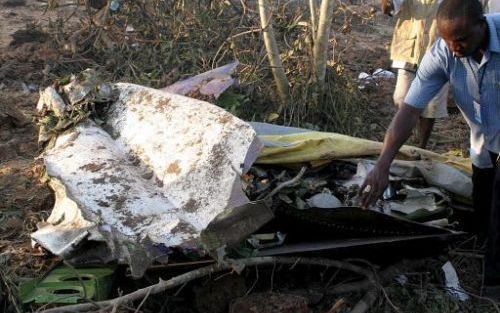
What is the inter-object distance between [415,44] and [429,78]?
1.71 m

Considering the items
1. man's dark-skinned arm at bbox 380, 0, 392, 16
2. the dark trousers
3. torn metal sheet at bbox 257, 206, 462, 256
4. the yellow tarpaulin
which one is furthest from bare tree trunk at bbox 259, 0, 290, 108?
torn metal sheet at bbox 257, 206, 462, 256

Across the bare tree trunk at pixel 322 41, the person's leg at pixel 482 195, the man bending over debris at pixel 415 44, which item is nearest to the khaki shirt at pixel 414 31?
the man bending over debris at pixel 415 44

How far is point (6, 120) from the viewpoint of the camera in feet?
18.4

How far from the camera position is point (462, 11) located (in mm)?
2770

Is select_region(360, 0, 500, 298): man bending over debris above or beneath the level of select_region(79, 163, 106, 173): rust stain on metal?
above

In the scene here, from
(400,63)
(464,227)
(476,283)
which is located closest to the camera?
(476,283)

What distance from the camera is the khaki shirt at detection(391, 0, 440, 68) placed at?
15.4 feet

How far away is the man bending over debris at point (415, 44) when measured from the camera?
4688mm

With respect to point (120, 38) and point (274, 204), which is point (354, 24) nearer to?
point (120, 38)

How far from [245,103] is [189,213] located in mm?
2352

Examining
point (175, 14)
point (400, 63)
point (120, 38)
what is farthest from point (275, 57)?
point (120, 38)

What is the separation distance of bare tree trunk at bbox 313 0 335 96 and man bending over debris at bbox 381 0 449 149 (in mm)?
479

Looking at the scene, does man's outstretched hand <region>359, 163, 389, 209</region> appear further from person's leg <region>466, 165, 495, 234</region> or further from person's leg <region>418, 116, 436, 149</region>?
person's leg <region>418, 116, 436, 149</region>

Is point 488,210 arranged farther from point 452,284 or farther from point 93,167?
point 93,167
